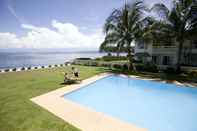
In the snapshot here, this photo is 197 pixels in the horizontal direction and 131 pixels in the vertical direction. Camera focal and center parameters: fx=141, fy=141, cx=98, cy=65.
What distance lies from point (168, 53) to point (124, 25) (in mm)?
10776

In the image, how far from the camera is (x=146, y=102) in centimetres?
1136

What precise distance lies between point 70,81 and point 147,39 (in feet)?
45.1

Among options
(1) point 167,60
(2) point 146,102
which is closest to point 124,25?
(1) point 167,60

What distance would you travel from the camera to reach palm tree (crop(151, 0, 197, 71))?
18922mm

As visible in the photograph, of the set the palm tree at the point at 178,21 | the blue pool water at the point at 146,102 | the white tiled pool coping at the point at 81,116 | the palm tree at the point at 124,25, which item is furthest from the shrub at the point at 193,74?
the white tiled pool coping at the point at 81,116

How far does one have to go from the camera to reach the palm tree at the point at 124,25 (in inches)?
883

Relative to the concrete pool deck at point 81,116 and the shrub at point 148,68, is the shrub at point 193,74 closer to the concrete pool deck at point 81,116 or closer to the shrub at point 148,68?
the shrub at point 148,68

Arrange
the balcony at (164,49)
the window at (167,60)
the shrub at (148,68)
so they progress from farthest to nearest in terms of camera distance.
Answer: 1. the window at (167,60)
2. the balcony at (164,49)
3. the shrub at (148,68)

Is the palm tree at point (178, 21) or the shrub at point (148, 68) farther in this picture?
the shrub at point (148, 68)

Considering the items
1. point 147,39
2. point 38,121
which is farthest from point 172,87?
point 38,121

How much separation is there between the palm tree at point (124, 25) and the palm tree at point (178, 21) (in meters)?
2.66

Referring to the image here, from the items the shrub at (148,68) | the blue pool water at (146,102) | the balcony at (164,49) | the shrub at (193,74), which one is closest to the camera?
the blue pool water at (146,102)

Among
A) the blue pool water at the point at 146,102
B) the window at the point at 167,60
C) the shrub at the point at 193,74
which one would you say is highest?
the window at the point at 167,60

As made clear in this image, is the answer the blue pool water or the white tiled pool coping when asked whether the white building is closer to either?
the blue pool water
